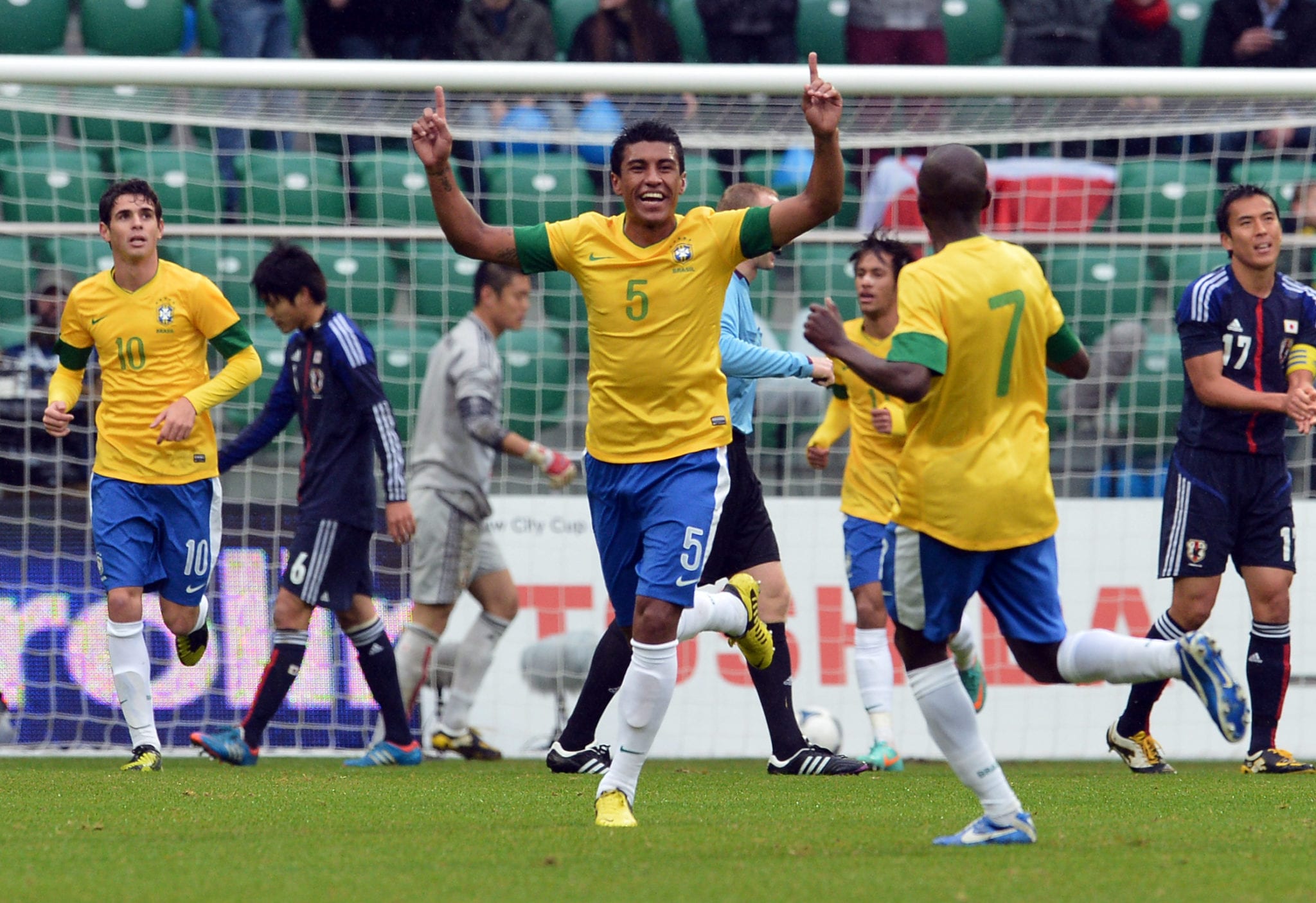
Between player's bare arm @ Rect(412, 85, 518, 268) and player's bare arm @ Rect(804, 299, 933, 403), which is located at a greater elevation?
player's bare arm @ Rect(412, 85, 518, 268)

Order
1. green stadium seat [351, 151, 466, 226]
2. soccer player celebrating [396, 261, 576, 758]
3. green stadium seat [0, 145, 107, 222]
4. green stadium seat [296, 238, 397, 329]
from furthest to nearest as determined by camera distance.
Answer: green stadium seat [351, 151, 466, 226], green stadium seat [0, 145, 107, 222], green stadium seat [296, 238, 397, 329], soccer player celebrating [396, 261, 576, 758]

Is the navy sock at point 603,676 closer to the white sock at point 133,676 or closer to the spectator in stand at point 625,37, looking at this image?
the white sock at point 133,676

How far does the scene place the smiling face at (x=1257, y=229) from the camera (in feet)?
21.4

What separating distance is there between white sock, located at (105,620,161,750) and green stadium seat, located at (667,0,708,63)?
719cm

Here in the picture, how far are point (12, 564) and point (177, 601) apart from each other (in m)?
1.98

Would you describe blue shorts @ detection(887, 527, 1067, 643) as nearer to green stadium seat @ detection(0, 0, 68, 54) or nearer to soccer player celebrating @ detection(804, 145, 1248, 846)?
soccer player celebrating @ detection(804, 145, 1248, 846)

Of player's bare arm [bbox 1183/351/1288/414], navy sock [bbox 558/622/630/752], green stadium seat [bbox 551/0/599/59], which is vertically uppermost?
green stadium seat [bbox 551/0/599/59]

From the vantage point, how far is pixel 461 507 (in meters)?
8.10

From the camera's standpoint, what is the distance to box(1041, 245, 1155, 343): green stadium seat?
31.1ft

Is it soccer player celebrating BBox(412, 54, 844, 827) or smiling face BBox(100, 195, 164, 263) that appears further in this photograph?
smiling face BBox(100, 195, 164, 263)

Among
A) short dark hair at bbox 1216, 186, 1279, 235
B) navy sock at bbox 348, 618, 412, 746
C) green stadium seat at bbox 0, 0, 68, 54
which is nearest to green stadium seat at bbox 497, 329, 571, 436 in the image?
navy sock at bbox 348, 618, 412, 746

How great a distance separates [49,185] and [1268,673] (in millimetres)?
7556

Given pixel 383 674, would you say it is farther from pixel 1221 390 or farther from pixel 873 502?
pixel 1221 390

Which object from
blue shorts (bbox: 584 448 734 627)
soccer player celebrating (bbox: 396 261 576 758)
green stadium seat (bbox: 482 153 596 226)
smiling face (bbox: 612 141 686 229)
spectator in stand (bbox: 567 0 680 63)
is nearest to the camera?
blue shorts (bbox: 584 448 734 627)
